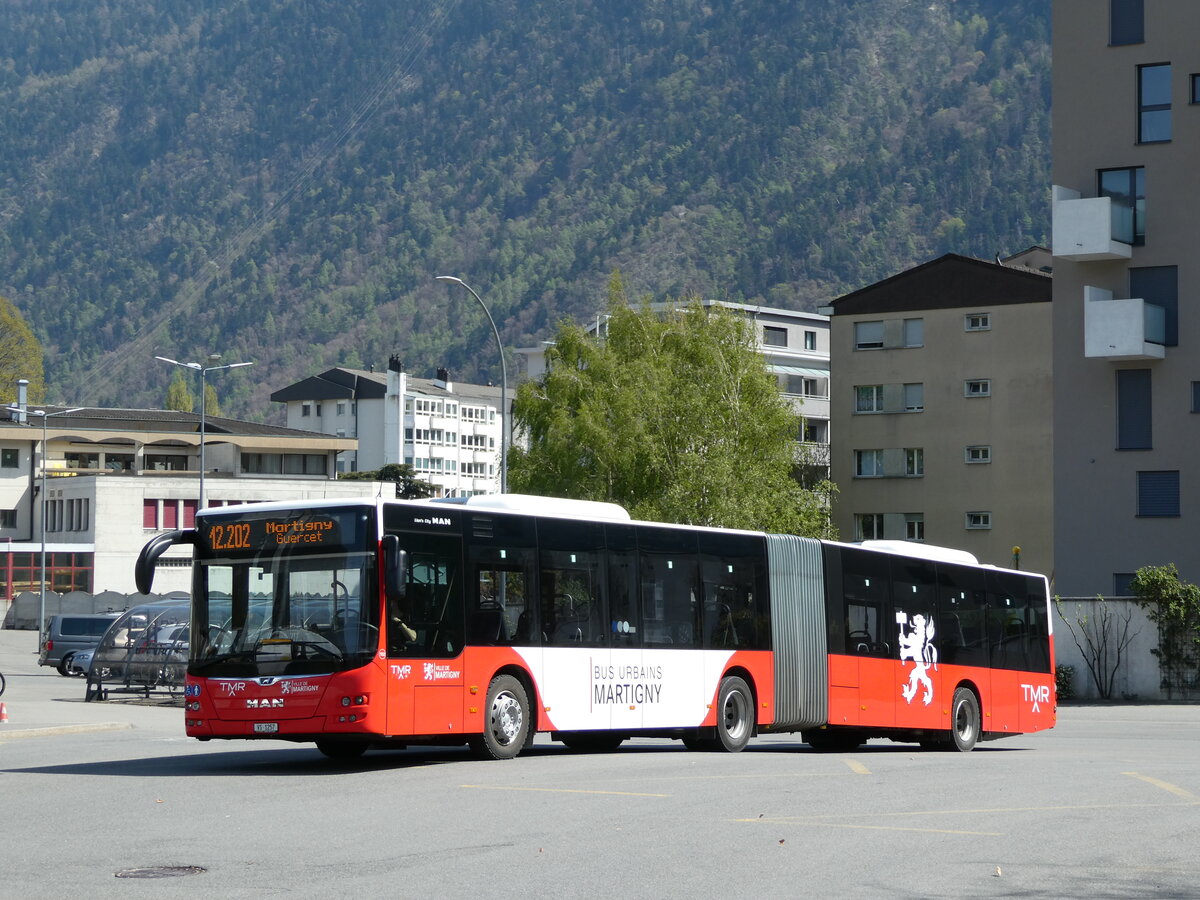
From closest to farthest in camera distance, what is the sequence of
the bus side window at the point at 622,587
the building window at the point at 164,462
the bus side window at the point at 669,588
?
the bus side window at the point at 622,587 → the bus side window at the point at 669,588 → the building window at the point at 164,462

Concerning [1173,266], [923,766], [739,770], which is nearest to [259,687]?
[739,770]

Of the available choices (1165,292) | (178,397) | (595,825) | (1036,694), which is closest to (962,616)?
(1036,694)

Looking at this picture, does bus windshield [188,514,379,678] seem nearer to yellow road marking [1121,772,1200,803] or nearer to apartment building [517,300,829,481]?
yellow road marking [1121,772,1200,803]

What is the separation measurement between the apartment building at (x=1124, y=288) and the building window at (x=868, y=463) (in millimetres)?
22557

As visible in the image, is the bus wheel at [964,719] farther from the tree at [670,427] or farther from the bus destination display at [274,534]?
the tree at [670,427]

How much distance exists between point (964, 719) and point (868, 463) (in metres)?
47.0

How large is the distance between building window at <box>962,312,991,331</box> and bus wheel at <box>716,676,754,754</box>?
50.6 metres

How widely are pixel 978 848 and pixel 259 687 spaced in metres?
8.41

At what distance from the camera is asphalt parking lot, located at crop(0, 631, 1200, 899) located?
10.9 meters

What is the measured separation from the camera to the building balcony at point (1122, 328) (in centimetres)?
4875

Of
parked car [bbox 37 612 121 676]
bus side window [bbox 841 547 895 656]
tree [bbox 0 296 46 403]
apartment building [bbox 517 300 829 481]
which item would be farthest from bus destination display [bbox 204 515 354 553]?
tree [bbox 0 296 46 403]

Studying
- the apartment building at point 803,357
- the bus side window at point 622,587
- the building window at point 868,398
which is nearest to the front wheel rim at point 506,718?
the bus side window at point 622,587

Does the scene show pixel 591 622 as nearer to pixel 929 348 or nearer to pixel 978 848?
pixel 978 848

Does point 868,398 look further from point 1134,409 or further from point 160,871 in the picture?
point 160,871
